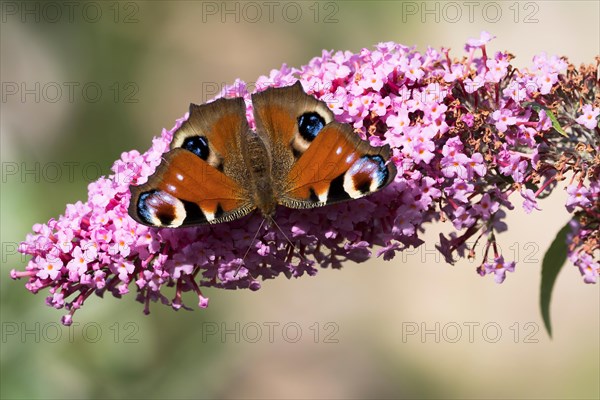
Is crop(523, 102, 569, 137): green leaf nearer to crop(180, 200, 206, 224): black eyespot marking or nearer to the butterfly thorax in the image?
the butterfly thorax

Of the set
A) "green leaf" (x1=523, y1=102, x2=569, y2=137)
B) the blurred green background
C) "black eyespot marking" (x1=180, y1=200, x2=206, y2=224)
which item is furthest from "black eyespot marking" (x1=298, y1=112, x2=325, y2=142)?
the blurred green background

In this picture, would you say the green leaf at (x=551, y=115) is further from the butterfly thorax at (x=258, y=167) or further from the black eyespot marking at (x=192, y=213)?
the black eyespot marking at (x=192, y=213)

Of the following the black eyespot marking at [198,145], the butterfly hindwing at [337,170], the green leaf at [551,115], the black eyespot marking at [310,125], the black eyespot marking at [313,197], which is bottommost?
the black eyespot marking at [313,197]

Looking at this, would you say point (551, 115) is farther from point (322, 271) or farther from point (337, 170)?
point (322, 271)

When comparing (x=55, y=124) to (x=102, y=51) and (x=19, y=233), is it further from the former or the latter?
(x=19, y=233)

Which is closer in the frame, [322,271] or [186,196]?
[186,196]

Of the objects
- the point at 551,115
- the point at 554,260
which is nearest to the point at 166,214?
the point at 551,115

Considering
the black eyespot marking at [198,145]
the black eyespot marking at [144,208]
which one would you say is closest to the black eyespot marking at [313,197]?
the black eyespot marking at [198,145]
